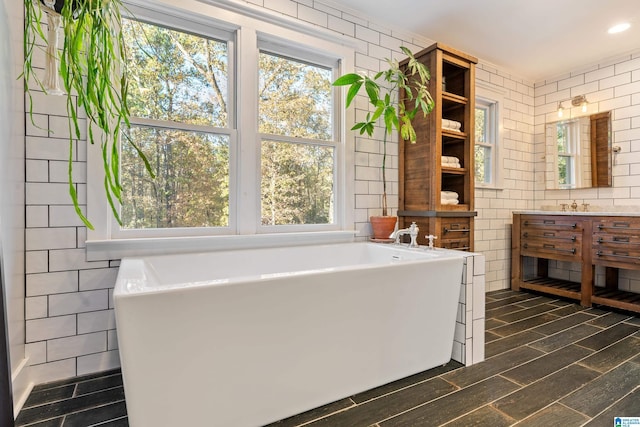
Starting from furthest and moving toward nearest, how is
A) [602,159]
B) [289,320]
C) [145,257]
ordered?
[602,159]
[145,257]
[289,320]

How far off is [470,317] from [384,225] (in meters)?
0.99

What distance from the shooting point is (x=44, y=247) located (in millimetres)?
1821

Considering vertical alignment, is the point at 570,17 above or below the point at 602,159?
above

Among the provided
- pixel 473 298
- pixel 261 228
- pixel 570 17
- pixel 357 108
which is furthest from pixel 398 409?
pixel 570 17

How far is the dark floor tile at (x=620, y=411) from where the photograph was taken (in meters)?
1.46

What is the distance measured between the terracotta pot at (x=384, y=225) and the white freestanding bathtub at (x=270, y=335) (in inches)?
30.0

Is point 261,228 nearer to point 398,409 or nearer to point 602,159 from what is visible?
point 398,409

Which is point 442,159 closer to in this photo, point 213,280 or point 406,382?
point 406,382

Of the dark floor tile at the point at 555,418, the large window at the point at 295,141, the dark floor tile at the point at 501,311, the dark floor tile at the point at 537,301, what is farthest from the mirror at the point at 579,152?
the dark floor tile at the point at 555,418

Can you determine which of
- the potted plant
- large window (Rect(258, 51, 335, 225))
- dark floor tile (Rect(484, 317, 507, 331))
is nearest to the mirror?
dark floor tile (Rect(484, 317, 507, 331))

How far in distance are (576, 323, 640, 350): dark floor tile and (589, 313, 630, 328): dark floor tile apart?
0.05m

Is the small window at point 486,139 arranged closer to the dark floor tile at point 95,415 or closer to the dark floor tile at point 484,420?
the dark floor tile at point 484,420

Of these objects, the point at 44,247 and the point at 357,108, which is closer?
the point at 44,247

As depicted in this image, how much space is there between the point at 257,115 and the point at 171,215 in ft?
3.02
